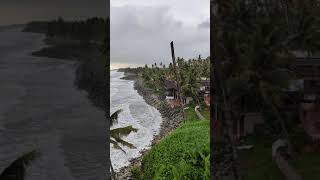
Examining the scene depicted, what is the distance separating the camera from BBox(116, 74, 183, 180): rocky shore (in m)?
14.8

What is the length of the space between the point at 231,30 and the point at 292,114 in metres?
1.29

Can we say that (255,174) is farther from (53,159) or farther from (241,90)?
(53,159)

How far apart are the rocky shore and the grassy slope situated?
0.73 m

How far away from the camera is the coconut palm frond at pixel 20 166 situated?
20.7 feet

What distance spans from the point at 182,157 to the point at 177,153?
0.37 metres

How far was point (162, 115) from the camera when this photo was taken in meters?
20.9

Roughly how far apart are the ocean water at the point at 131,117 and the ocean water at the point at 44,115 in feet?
26.5

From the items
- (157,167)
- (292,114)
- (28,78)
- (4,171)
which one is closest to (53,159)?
(4,171)

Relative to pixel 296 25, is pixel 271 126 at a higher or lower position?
lower

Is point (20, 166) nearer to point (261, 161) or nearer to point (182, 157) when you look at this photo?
point (261, 161)

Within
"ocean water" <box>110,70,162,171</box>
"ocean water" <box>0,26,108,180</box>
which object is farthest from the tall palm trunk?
"ocean water" <box>110,70,162,171</box>

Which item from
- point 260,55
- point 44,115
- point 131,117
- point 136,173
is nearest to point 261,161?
point 260,55

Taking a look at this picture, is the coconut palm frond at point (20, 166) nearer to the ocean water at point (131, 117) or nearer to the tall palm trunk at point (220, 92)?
the tall palm trunk at point (220, 92)

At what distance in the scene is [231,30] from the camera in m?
6.32
